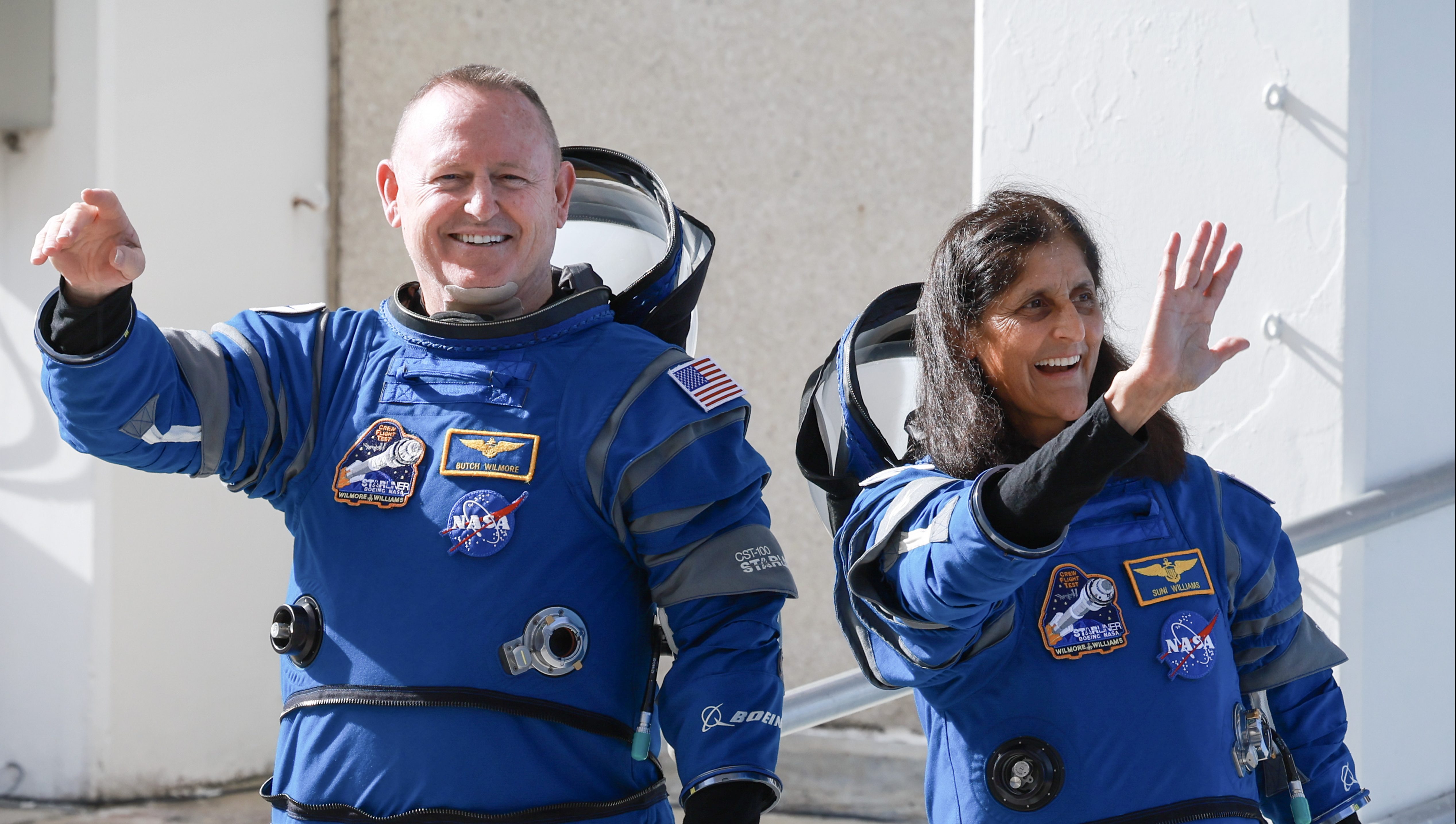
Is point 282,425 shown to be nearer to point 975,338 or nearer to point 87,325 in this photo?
point 87,325

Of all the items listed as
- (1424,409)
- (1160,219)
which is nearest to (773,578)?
(1160,219)

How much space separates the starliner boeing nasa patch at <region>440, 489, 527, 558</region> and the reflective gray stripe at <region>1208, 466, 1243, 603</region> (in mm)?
875

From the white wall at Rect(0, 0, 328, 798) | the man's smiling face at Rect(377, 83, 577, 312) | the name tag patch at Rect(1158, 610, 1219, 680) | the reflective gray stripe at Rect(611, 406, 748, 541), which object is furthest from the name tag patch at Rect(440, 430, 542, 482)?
the white wall at Rect(0, 0, 328, 798)

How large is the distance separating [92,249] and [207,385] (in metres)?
0.23

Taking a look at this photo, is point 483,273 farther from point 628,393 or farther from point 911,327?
point 911,327

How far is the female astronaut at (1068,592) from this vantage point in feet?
4.98

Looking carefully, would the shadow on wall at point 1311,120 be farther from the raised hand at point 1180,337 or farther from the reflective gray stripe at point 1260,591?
the raised hand at point 1180,337

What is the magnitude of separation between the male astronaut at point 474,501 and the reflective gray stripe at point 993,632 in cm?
23

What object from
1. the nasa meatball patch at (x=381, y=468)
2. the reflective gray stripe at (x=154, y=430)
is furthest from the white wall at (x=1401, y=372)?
the reflective gray stripe at (x=154, y=430)

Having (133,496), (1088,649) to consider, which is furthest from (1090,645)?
(133,496)

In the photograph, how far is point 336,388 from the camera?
5.84ft

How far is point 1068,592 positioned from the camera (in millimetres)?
1639

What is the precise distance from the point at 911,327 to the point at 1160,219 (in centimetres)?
94

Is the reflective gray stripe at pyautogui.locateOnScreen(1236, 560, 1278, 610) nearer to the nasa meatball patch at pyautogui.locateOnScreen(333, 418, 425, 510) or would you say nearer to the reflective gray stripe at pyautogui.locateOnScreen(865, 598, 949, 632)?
the reflective gray stripe at pyautogui.locateOnScreen(865, 598, 949, 632)
